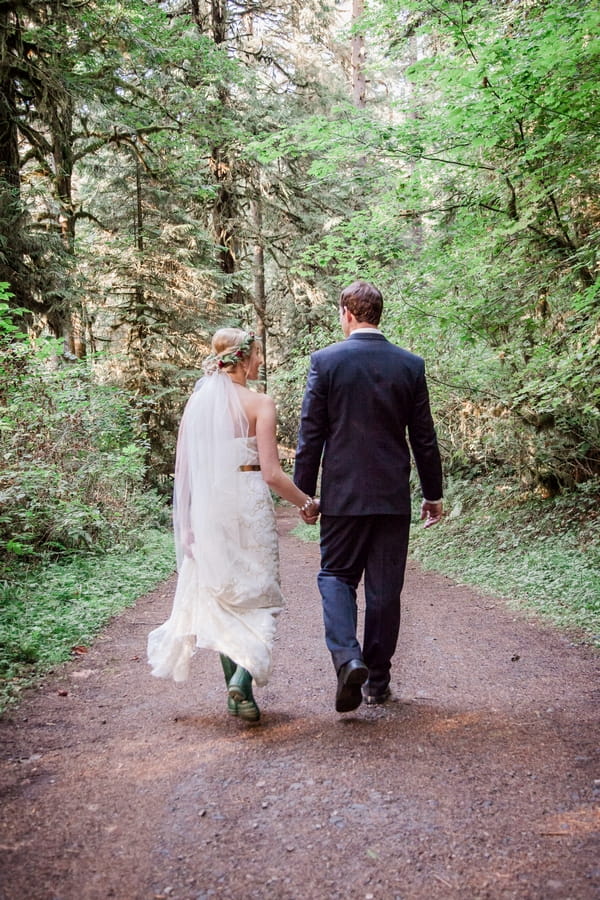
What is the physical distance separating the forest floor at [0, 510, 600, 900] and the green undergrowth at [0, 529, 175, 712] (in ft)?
0.97

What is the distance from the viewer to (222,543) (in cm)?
364

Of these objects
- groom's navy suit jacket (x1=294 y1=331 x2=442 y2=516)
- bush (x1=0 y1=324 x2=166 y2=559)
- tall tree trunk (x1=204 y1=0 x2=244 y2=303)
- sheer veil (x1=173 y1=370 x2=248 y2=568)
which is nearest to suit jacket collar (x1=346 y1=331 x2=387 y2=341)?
groom's navy suit jacket (x1=294 y1=331 x2=442 y2=516)

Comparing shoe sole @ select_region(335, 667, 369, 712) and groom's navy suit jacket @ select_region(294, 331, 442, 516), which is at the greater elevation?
groom's navy suit jacket @ select_region(294, 331, 442, 516)

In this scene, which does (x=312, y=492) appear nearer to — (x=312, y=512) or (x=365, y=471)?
(x=312, y=512)

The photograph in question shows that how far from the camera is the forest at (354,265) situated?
19.4 feet

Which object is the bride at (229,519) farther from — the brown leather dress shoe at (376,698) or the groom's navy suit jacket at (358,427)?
the brown leather dress shoe at (376,698)

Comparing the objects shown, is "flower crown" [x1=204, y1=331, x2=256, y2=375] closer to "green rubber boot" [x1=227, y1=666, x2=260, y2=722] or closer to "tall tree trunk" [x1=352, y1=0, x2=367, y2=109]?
"green rubber boot" [x1=227, y1=666, x2=260, y2=722]

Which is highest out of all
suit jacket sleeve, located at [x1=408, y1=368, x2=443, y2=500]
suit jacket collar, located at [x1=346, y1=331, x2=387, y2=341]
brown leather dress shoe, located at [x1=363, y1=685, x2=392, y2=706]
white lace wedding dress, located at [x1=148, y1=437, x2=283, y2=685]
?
suit jacket collar, located at [x1=346, y1=331, x2=387, y2=341]

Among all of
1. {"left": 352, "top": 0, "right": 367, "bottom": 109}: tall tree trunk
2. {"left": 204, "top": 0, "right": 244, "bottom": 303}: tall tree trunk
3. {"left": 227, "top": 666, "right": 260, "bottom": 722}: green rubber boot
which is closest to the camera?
{"left": 227, "top": 666, "right": 260, "bottom": 722}: green rubber boot

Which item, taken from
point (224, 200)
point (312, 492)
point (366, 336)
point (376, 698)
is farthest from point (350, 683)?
point (224, 200)

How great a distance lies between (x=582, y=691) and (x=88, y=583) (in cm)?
492

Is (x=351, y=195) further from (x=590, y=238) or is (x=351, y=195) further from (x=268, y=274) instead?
(x=590, y=238)

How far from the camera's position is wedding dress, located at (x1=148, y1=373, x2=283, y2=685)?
3.60 meters

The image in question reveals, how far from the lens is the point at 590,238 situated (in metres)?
5.91
